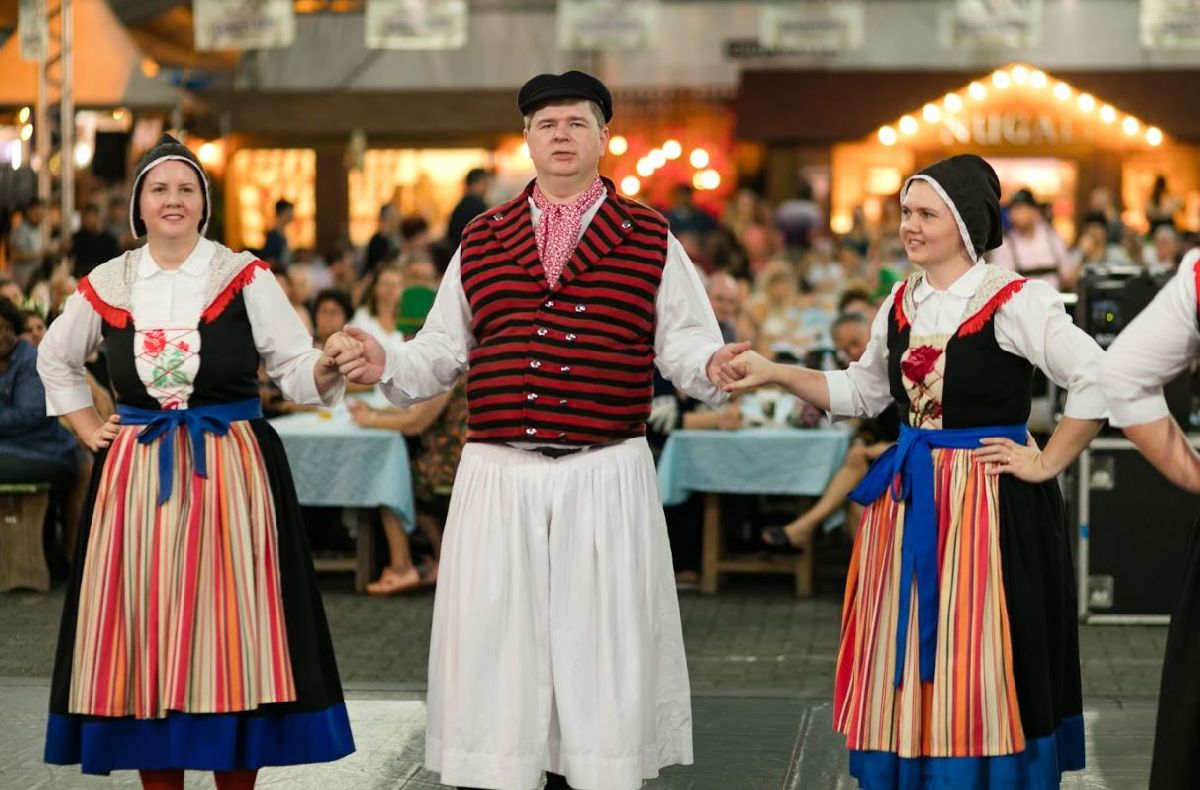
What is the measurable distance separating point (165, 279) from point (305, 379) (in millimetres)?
441

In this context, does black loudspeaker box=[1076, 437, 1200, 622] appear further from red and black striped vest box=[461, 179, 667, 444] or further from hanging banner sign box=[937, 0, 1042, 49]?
hanging banner sign box=[937, 0, 1042, 49]

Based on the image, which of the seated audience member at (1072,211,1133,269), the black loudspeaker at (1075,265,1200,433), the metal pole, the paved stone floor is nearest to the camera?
the paved stone floor

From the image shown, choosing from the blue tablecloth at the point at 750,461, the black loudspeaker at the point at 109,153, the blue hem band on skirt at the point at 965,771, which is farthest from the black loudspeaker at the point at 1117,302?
the black loudspeaker at the point at 109,153

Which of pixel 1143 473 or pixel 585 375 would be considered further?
pixel 1143 473

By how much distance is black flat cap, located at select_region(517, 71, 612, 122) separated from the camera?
4777 mm

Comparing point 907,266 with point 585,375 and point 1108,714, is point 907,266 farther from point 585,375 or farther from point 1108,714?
point 585,375

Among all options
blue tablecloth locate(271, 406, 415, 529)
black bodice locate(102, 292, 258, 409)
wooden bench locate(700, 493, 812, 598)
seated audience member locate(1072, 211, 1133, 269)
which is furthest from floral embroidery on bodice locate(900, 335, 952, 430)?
seated audience member locate(1072, 211, 1133, 269)

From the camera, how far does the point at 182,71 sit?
2284 centimetres

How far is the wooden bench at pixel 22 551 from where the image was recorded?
9133 mm

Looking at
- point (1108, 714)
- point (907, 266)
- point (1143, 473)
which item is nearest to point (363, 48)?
point (907, 266)

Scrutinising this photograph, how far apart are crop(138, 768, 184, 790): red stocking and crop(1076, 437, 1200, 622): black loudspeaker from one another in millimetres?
4539

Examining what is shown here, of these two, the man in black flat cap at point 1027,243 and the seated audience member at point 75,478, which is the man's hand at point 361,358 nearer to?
the seated audience member at point 75,478

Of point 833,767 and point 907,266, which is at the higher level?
point 907,266

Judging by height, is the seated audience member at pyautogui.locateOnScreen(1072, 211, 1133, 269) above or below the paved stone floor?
above
